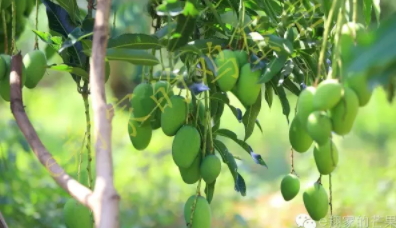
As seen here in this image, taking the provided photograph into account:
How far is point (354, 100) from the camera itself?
1.87 ft

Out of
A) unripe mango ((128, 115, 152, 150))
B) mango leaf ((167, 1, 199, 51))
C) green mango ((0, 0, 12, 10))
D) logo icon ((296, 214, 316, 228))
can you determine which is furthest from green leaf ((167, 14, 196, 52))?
logo icon ((296, 214, 316, 228))

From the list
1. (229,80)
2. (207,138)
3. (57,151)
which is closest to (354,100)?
(229,80)

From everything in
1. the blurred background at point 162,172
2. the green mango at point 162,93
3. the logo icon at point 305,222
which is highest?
the green mango at point 162,93

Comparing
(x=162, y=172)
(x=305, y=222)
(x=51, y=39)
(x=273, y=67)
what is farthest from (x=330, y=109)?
(x=162, y=172)

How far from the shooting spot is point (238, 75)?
718mm

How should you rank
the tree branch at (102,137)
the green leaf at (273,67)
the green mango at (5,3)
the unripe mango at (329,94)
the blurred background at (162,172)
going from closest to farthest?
the tree branch at (102,137), the unripe mango at (329,94), the green leaf at (273,67), the green mango at (5,3), the blurred background at (162,172)

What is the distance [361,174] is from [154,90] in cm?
280

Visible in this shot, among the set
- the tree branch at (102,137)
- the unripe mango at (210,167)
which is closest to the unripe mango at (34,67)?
the unripe mango at (210,167)

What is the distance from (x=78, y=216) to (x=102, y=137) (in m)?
0.32

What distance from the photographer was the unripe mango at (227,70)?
2.34 ft

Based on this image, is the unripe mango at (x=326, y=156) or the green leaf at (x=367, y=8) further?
the green leaf at (x=367, y=8)

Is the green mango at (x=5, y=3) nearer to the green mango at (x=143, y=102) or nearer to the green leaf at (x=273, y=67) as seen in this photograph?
the green mango at (x=143, y=102)

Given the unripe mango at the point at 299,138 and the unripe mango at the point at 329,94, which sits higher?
the unripe mango at the point at 329,94

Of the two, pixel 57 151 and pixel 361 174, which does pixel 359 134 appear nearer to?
pixel 361 174
